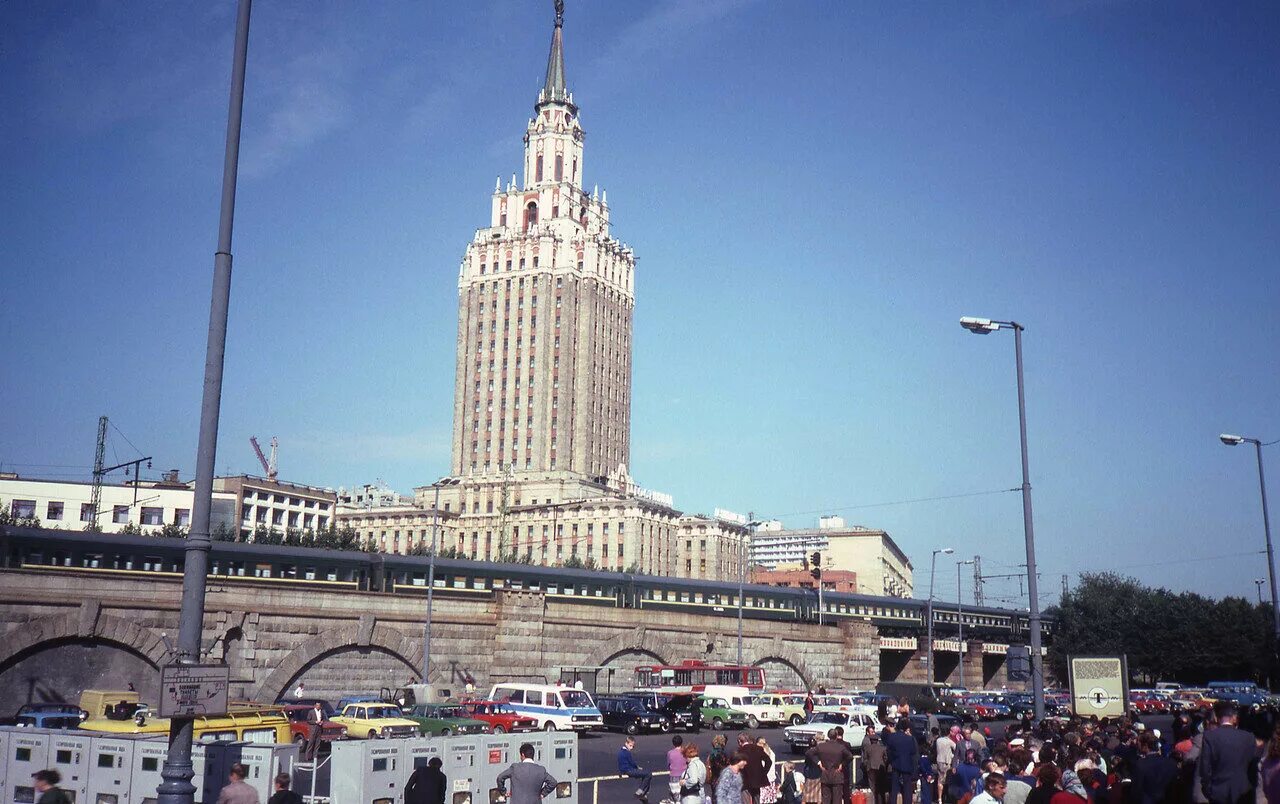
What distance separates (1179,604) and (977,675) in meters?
20.4

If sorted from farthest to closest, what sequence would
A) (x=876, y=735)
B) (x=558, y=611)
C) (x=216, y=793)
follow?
(x=558, y=611)
(x=876, y=735)
(x=216, y=793)

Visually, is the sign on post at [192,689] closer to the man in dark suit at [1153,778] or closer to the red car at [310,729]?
the man in dark suit at [1153,778]

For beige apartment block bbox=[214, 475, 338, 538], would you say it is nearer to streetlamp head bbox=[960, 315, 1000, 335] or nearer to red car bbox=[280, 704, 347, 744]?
red car bbox=[280, 704, 347, 744]

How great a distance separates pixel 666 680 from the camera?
196 feet

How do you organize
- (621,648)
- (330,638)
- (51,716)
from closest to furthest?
(51,716) → (330,638) → (621,648)

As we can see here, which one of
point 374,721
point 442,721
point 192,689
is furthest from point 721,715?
point 192,689

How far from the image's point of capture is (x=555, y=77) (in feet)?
505

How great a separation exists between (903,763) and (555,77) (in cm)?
14439

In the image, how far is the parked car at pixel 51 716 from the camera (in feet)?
112

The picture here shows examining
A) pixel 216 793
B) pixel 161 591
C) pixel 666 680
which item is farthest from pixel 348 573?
pixel 216 793

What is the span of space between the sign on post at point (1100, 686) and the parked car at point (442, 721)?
20879mm

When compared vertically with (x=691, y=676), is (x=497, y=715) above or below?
below

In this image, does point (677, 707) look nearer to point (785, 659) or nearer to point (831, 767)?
point (831, 767)

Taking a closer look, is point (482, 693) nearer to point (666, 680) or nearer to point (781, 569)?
point (666, 680)
